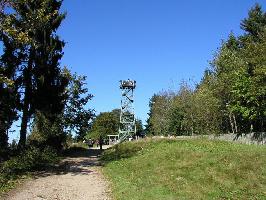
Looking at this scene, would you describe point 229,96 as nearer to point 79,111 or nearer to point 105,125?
point 79,111

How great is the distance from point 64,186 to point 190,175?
21.1 feet

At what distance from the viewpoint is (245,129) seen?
62781mm

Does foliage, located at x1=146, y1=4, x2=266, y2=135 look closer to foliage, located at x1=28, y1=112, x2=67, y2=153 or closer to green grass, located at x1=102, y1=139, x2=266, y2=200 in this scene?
green grass, located at x1=102, y1=139, x2=266, y2=200

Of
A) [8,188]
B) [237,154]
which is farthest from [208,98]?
[8,188]

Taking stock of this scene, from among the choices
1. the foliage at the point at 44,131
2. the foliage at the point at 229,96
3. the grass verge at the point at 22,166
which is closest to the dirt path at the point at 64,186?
the grass verge at the point at 22,166

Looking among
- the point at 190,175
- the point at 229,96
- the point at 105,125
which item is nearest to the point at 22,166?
the point at 190,175

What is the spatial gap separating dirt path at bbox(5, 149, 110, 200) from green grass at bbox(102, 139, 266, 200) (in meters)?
0.81

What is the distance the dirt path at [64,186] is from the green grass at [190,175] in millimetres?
805

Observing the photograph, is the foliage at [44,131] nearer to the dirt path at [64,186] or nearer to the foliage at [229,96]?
the dirt path at [64,186]

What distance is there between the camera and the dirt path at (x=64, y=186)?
18641mm

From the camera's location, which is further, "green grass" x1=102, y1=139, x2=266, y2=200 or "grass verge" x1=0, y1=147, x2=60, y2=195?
"grass verge" x1=0, y1=147, x2=60, y2=195

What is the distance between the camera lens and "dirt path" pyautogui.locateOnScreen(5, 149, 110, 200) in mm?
18641

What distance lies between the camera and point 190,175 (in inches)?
891

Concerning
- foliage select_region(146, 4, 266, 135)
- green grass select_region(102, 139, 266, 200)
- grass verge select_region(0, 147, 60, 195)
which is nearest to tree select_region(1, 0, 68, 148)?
grass verge select_region(0, 147, 60, 195)
